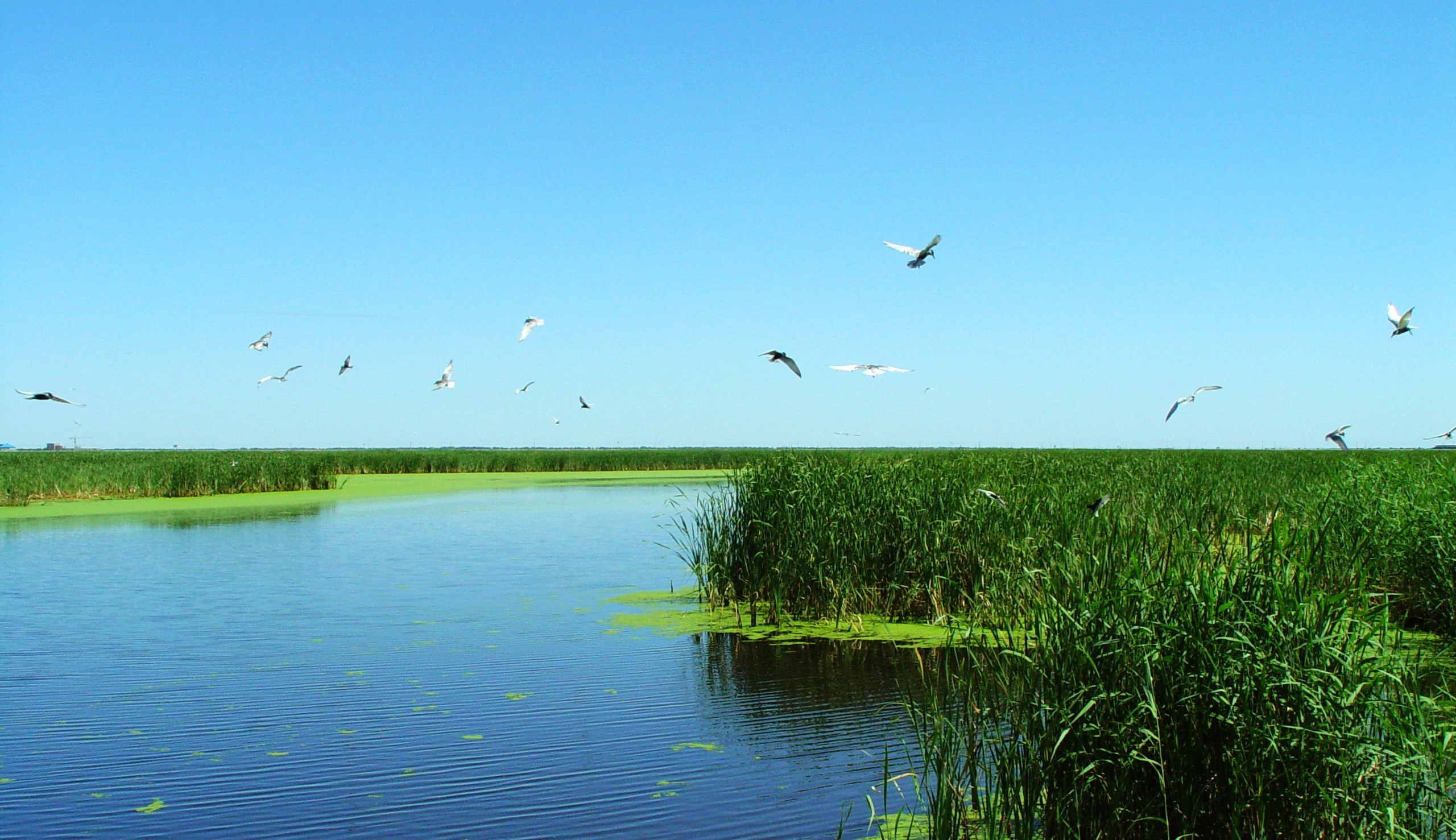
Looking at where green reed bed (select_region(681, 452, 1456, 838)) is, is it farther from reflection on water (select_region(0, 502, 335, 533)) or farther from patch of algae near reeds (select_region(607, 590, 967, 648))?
reflection on water (select_region(0, 502, 335, 533))

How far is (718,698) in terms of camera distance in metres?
8.84

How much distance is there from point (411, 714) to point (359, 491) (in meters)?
36.4

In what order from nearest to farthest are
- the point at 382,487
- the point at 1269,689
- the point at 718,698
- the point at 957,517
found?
the point at 1269,689
the point at 718,698
the point at 957,517
the point at 382,487

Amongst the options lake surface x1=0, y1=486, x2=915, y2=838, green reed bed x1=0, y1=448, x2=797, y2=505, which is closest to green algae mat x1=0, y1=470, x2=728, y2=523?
green reed bed x1=0, y1=448, x2=797, y2=505

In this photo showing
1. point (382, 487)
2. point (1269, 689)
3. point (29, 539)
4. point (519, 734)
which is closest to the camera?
point (1269, 689)

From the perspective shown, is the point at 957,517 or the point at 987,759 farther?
the point at 957,517

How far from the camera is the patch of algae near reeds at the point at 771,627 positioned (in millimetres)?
11134

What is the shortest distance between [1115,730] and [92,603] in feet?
44.4

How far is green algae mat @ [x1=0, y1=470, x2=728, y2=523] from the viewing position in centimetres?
2966

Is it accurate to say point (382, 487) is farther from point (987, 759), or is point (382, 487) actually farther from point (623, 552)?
point (987, 759)

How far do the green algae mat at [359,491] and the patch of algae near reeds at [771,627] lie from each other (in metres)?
2.04

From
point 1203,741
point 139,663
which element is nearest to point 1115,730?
point 1203,741

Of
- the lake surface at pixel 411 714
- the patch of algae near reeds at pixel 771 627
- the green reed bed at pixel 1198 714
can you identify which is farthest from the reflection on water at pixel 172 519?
the green reed bed at pixel 1198 714

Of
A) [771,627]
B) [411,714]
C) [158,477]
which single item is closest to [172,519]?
[158,477]
